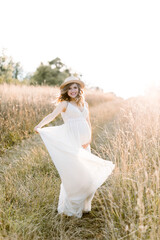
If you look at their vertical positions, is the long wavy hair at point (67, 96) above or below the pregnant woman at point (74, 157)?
above

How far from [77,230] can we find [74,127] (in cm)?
113

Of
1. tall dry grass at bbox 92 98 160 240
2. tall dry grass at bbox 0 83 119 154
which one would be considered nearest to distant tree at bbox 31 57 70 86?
tall dry grass at bbox 0 83 119 154

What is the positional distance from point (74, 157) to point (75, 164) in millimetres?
76

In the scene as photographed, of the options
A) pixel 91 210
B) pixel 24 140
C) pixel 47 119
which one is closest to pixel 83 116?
pixel 47 119

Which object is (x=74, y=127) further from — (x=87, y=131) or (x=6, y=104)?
(x=6, y=104)

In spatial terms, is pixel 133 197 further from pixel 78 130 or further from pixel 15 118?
pixel 15 118

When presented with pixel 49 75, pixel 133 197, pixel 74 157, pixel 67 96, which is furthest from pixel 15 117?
pixel 49 75

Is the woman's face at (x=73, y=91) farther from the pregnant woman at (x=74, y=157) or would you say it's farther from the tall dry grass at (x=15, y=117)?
the tall dry grass at (x=15, y=117)

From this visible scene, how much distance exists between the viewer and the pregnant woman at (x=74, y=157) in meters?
2.44

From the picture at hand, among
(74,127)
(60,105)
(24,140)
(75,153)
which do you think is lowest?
(24,140)

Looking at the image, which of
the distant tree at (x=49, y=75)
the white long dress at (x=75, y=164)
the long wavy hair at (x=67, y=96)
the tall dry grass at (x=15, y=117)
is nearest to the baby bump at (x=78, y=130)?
the white long dress at (x=75, y=164)

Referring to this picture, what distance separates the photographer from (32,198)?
2725 mm

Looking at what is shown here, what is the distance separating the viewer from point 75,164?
2.42 meters

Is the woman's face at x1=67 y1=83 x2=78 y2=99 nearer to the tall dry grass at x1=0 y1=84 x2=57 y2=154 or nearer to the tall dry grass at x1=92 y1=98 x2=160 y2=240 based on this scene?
the tall dry grass at x1=92 y1=98 x2=160 y2=240
